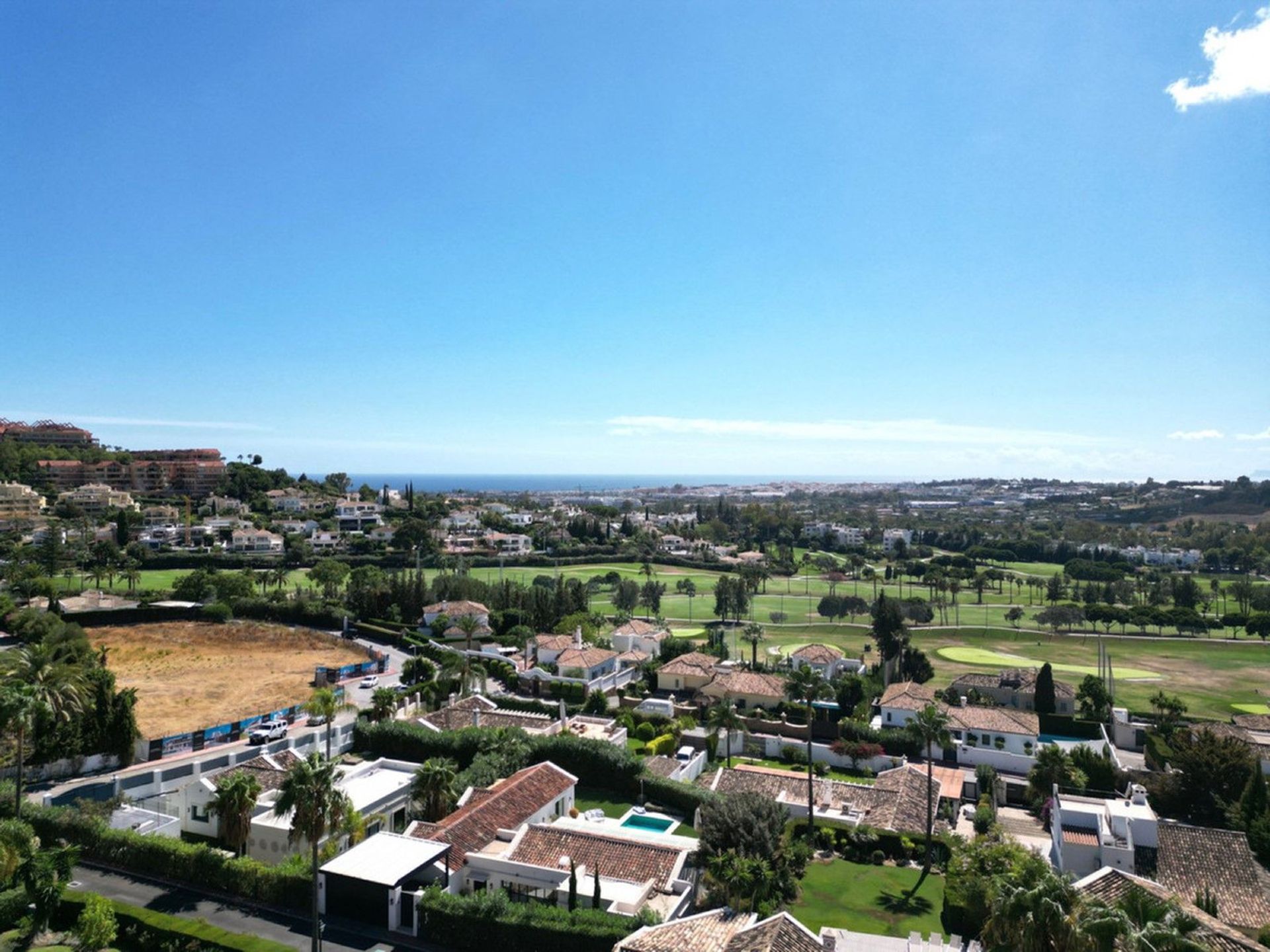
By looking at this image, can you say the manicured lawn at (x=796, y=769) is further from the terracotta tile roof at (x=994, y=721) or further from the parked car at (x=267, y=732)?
the parked car at (x=267, y=732)

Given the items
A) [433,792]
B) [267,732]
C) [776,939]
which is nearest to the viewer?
[776,939]

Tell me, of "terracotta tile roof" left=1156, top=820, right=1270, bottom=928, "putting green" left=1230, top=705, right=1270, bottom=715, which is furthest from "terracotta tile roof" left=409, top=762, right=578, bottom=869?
"putting green" left=1230, top=705, right=1270, bottom=715

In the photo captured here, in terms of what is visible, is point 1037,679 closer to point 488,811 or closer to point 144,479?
point 488,811

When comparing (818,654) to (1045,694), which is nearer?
(1045,694)

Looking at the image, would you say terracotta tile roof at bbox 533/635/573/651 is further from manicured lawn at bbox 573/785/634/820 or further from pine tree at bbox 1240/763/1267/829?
pine tree at bbox 1240/763/1267/829

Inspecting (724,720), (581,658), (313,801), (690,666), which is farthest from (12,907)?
(690,666)

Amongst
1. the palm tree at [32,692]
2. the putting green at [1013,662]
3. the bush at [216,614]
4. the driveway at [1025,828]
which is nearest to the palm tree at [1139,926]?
the driveway at [1025,828]

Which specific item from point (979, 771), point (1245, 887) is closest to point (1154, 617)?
point (979, 771)

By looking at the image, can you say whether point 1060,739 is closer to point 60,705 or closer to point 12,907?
point 12,907
